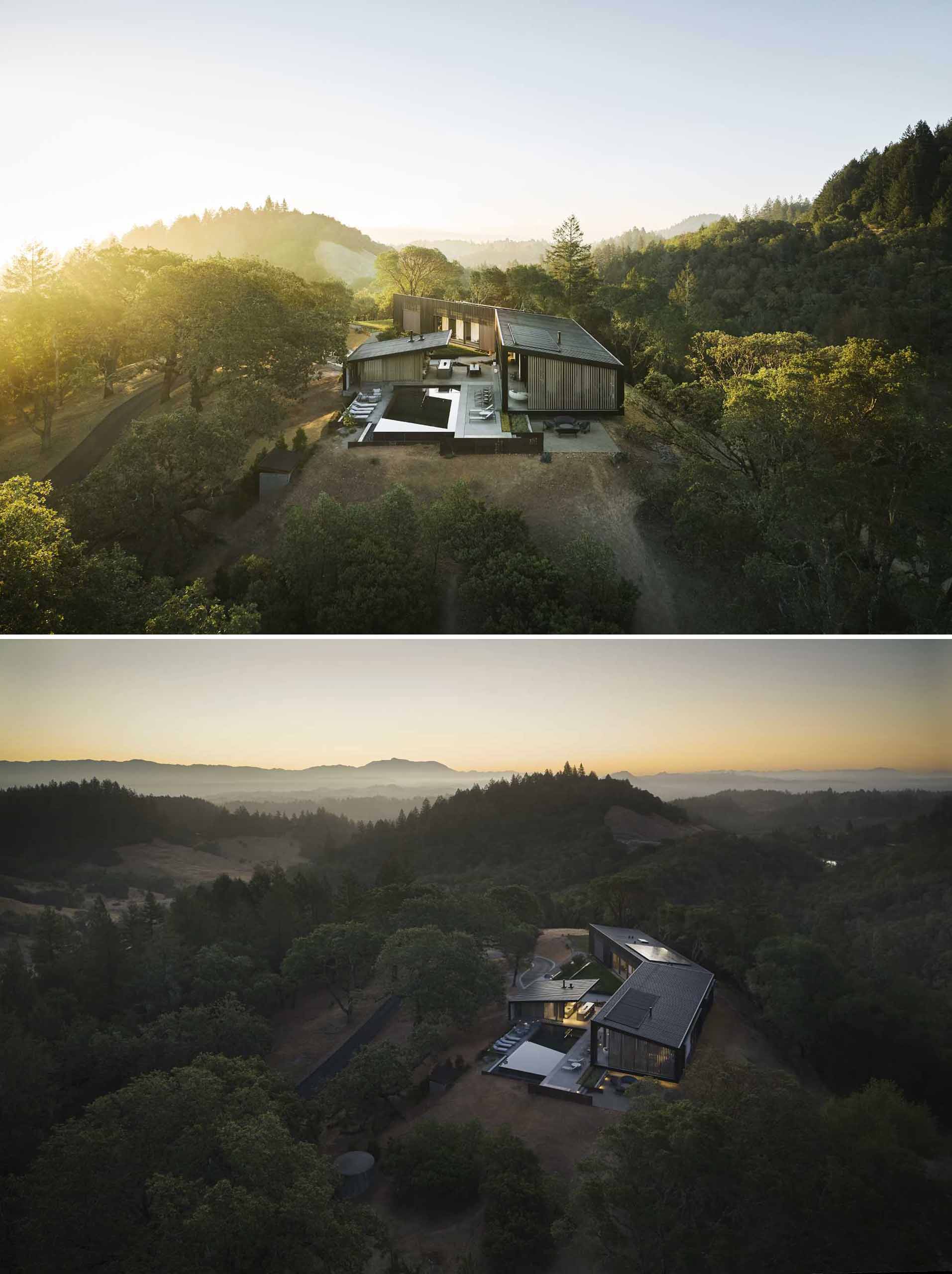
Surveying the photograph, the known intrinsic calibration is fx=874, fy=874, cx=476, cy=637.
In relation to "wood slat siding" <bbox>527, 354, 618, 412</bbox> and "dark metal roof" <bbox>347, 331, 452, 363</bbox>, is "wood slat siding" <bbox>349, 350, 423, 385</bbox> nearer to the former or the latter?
"dark metal roof" <bbox>347, 331, 452, 363</bbox>

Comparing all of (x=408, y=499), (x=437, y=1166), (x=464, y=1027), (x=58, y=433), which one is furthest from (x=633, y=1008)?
(x=58, y=433)

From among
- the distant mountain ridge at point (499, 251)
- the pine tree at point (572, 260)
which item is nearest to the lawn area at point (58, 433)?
the distant mountain ridge at point (499, 251)

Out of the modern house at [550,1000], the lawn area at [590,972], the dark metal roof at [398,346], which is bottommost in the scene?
the modern house at [550,1000]

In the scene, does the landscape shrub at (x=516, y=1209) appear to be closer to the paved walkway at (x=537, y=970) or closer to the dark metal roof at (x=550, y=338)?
the paved walkway at (x=537, y=970)

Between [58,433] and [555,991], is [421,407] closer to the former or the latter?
[58,433]

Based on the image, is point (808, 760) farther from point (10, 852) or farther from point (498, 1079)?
point (10, 852)

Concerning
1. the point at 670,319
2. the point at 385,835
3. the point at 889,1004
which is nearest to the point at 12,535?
the point at 385,835
